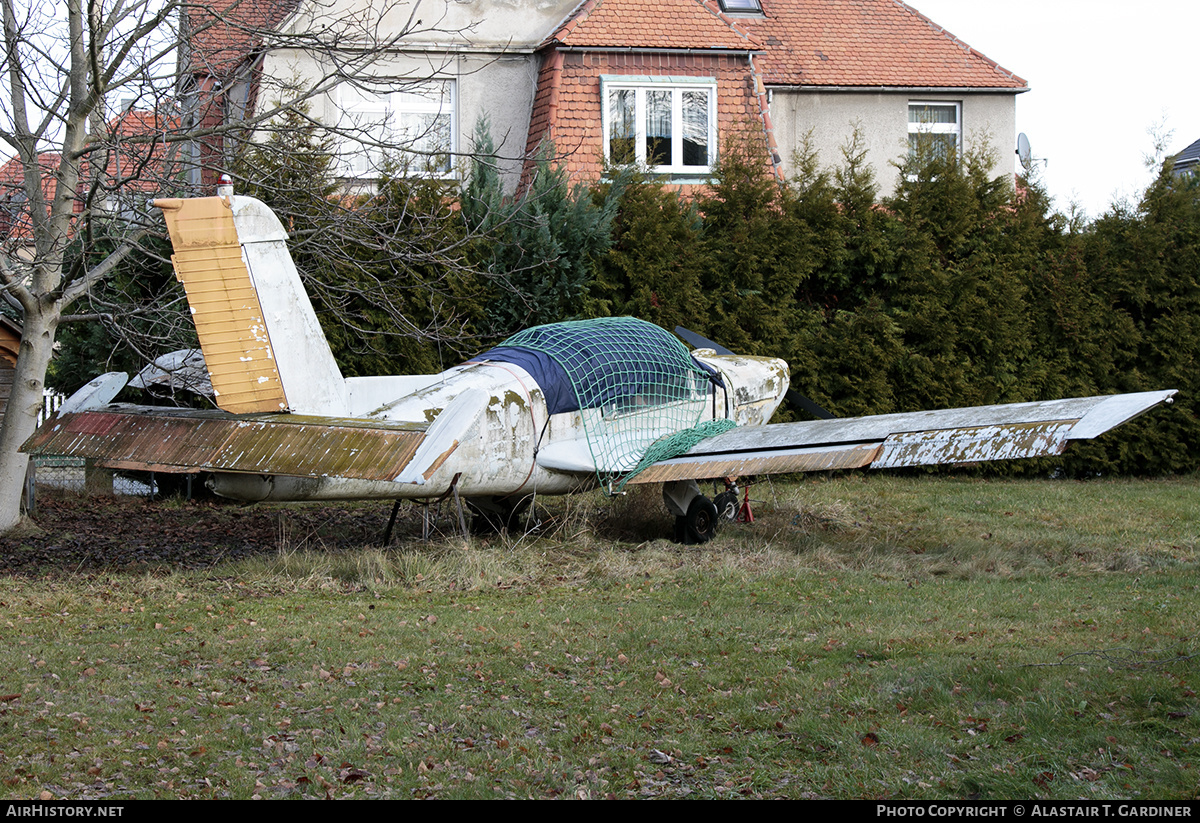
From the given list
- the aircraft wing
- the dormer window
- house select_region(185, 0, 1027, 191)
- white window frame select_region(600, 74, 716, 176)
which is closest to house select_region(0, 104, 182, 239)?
the aircraft wing

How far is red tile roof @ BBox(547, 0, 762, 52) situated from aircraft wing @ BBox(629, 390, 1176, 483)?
8225 millimetres

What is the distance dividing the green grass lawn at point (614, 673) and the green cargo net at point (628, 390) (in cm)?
95

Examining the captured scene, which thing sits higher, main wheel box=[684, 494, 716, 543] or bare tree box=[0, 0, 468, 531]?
bare tree box=[0, 0, 468, 531]

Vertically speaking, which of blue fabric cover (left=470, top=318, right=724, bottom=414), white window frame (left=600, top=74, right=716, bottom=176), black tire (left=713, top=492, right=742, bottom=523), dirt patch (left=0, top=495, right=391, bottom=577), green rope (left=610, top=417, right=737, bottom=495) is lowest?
dirt patch (left=0, top=495, right=391, bottom=577)

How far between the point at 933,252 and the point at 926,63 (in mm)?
6237

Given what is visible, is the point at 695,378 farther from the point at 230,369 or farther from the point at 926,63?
the point at 926,63

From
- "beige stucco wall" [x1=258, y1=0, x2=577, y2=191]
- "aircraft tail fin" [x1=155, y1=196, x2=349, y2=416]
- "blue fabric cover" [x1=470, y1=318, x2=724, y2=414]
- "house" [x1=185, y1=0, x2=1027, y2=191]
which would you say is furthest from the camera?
"beige stucco wall" [x1=258, y1=0, x2=577, y2=191]

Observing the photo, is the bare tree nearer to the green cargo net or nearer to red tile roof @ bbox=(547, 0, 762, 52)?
the green cargo net

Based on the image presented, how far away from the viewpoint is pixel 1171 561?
8.73 metres

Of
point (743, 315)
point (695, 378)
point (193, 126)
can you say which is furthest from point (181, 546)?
point (743, 315)

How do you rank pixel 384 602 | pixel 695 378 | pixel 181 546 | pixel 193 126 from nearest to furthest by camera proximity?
pixel 384 602 < pixel 193 126 < pixel 181 546 < pixel 695 378

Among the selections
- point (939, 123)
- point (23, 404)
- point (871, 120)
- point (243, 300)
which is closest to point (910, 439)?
point (243, 300)

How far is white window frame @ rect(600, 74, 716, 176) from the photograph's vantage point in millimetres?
16188

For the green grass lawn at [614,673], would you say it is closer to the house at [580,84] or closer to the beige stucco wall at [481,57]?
the house at [580,84]
